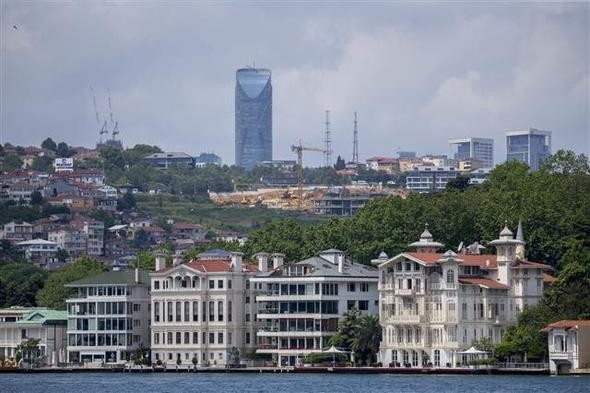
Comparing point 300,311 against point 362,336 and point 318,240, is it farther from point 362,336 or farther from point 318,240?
point 318,240

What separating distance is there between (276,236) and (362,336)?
2548cm

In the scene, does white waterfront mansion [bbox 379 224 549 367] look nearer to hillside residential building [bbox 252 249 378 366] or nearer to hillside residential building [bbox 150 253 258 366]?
hillside residential building [bbox 252 249 378 366]

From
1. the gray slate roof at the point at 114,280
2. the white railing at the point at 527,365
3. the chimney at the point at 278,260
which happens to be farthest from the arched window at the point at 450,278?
the gray slate roof at the point at 114,280

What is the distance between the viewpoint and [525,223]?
12838 centimetres

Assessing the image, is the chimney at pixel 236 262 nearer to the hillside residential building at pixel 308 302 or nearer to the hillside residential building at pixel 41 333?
the hillside residential building at pixel 308 302

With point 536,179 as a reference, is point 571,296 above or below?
below

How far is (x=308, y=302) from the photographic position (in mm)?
119438

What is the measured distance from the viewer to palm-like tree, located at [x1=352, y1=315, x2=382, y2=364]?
380 ft

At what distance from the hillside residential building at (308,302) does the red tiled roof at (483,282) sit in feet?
26.8

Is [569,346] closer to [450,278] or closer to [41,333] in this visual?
[450,278]

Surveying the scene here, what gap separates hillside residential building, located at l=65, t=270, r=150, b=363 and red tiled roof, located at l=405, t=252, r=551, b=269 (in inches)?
818

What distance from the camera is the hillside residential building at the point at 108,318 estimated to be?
5022 inches

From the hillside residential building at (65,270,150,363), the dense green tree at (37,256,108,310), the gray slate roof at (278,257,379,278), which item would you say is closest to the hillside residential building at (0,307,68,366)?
the hillside residential building at (65,270,150,363)

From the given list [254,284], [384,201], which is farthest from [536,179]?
[254,284]
